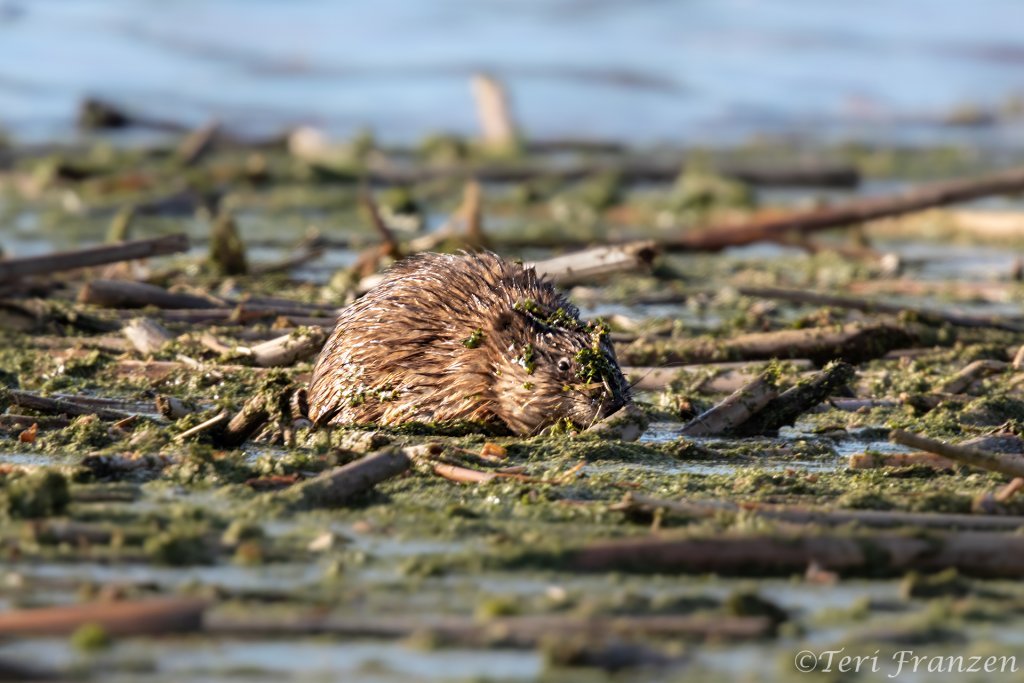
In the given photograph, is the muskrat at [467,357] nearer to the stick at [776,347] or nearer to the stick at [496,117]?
the stick at [776,347]

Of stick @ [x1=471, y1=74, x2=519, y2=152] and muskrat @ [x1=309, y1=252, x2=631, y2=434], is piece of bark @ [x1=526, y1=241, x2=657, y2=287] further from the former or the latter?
stick @ [x1=471, y1=74, x2=519, y2=152]

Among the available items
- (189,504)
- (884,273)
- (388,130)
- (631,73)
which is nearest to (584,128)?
(388,130)

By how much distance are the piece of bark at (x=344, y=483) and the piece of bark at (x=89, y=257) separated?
3.07 m

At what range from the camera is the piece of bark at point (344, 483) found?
16.3 feet

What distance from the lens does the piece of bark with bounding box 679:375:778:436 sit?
654 centimetres

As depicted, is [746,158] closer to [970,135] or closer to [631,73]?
[970,135]

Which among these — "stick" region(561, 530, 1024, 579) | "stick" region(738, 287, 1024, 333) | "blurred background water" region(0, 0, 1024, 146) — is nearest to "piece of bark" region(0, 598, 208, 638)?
"stick" region(561, 530, 1024, 579)

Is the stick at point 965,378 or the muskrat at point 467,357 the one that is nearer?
the muskrat at point 467,357

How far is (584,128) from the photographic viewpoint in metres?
27.1

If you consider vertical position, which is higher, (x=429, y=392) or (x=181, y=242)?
(x=181, y=242)

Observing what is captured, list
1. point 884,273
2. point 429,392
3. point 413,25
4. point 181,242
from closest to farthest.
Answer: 1. point 429,392
2. point 181,242
3. point 884,273
4. point 413,25

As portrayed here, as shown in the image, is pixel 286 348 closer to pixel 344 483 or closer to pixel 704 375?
pixel 704 375

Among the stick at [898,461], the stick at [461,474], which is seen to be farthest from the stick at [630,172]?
the stick at [461,474]

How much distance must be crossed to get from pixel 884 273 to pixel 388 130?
15068mm
